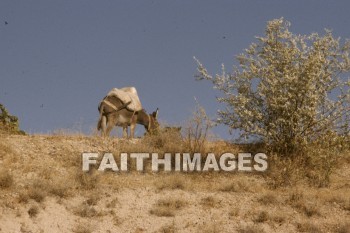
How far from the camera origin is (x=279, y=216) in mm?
13516

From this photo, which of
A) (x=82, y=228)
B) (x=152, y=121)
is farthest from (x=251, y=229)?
(x=152, y=121)

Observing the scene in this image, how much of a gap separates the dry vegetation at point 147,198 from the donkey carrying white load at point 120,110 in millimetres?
2980

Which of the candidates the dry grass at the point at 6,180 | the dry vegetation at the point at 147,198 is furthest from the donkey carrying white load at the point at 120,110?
the dry grass at the point at 6,180

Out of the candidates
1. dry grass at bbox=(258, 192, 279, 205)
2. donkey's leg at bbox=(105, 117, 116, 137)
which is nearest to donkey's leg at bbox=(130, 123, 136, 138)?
donkey's leg at bbox=(105, 117, 116, 137)

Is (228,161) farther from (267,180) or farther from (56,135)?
(56,135)

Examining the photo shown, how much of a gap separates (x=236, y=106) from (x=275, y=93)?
1350mm

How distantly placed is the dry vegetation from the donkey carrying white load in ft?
9.78

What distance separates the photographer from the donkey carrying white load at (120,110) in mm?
20547

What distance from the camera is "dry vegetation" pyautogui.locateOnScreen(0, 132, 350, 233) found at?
42.1 ft

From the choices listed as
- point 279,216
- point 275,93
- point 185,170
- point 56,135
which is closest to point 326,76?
point 275,93

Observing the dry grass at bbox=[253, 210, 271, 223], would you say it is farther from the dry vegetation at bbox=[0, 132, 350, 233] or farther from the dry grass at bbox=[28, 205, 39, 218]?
the dry grass at bbox=[28, 205, 39, 218]

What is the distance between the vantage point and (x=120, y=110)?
20.8 metres

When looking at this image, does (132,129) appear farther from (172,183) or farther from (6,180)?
(6,180)

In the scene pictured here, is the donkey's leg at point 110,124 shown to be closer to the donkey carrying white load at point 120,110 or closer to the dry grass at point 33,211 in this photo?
the donkey carrying white load at point 120,110
